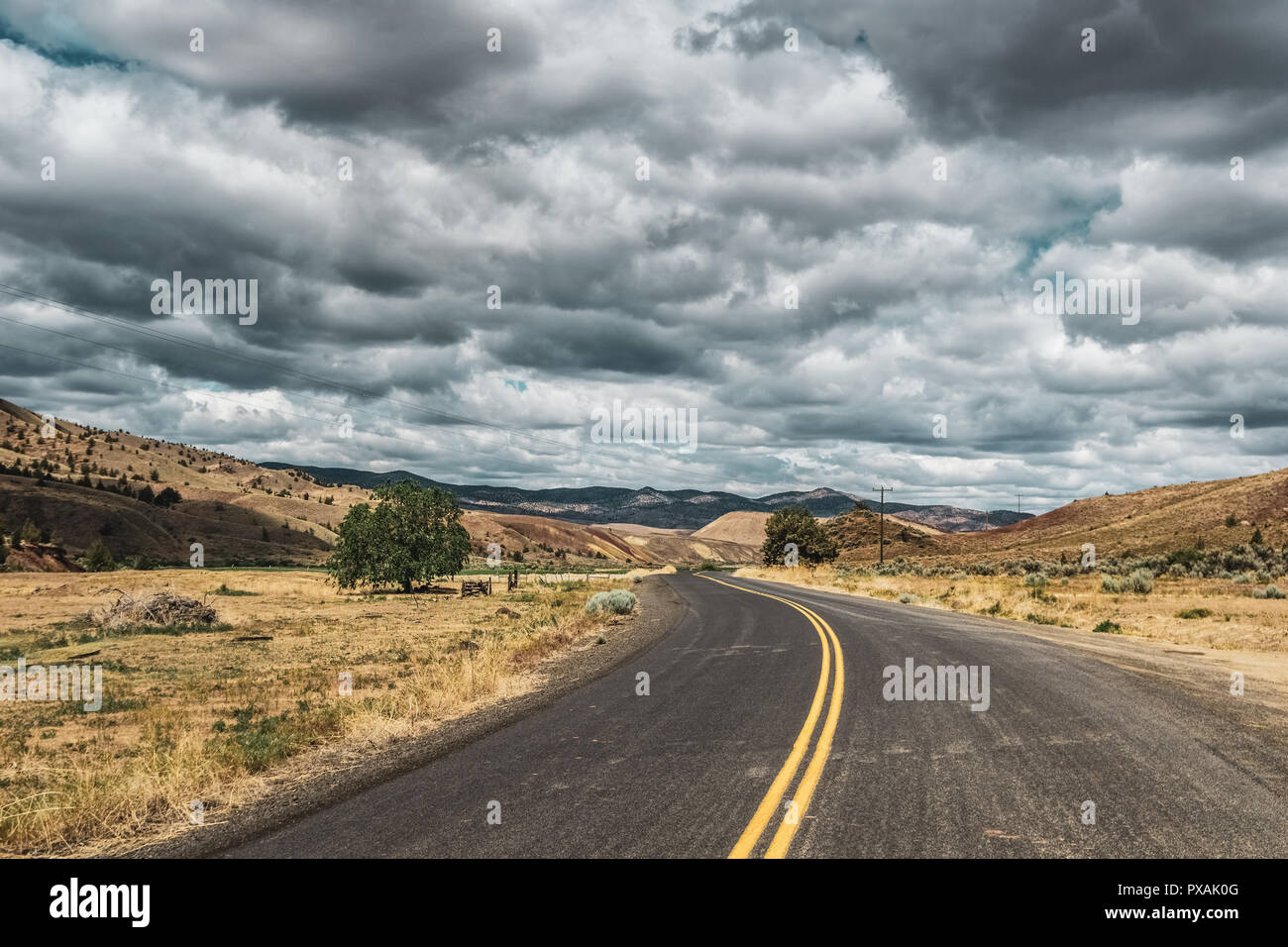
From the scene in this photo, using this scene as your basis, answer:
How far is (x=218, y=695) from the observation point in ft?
55.6

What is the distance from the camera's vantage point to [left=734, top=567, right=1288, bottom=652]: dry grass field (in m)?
21.3

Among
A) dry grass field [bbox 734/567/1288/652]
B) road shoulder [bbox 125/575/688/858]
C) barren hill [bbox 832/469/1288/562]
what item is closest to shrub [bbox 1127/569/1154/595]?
dry grass field [bbox 734/567/1288/652]

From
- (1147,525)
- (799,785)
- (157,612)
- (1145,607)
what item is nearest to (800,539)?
(1147,525)

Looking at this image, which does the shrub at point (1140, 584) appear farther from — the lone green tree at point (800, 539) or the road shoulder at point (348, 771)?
the lone green tree at point (800, 539)

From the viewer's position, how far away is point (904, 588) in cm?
4434

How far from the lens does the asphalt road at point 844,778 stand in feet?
18.0

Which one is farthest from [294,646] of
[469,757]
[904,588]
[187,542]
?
[187,542]

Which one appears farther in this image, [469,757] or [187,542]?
[187,542]

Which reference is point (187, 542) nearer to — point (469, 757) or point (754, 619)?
point (754, 619)

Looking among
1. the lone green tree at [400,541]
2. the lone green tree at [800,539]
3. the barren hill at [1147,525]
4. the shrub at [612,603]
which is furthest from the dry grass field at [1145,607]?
the lone green tree at [800,539]

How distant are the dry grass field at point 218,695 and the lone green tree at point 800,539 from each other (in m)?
71.9

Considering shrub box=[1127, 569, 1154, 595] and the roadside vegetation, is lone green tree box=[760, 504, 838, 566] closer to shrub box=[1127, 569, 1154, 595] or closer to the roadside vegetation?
the roadside vegetation

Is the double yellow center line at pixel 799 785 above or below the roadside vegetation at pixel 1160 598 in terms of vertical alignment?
above
